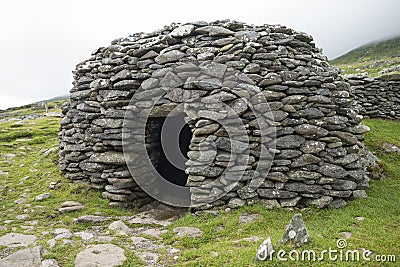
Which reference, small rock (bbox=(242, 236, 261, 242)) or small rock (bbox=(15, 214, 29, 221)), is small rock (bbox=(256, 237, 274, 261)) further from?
small rock (bbox=(15, 214, 29, 221))

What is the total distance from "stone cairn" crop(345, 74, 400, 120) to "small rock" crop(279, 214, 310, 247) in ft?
34.0

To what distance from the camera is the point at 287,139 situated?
23.3 ft

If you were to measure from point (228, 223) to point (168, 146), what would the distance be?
4.58 m

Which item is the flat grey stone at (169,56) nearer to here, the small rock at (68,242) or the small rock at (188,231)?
the small rock at (188,231)

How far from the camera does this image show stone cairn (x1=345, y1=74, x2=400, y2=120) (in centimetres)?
1334

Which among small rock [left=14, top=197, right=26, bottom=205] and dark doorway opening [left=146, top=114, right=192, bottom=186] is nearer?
small rock [left=14, top=197, right=26, bottom=205]

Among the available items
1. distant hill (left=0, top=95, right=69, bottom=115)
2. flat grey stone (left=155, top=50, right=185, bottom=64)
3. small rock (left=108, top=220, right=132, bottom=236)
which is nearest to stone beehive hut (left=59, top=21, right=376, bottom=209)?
flat grey stone (left=155, top=50, right=185, bottom=64)

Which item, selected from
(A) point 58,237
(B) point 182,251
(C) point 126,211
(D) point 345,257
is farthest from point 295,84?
(A) point 58,237

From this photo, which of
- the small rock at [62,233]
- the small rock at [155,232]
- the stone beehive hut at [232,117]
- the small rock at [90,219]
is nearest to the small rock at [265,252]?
the stone beehive hut at [232,117]

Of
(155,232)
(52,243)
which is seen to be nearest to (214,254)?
(155,232)

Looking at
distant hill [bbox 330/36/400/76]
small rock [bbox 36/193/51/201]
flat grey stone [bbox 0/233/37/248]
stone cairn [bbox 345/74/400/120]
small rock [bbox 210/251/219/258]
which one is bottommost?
small rock [bbox 210/251/219/258]

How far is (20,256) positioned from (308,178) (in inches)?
232

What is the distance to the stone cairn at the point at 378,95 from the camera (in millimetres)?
13336

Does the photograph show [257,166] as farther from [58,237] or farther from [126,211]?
[58,237]
